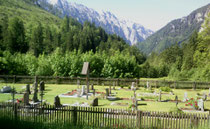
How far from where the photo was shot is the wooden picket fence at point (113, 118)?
33.8 feet

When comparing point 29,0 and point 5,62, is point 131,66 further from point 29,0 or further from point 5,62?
point 29,0

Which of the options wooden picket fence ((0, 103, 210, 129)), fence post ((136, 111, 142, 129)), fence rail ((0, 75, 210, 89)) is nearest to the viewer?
wooden picket fence ((0, 103, 210, 129))

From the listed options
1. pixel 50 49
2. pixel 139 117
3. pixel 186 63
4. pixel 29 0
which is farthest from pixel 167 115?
pixel 29 0

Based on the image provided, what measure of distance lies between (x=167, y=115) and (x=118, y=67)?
3314 centimetres

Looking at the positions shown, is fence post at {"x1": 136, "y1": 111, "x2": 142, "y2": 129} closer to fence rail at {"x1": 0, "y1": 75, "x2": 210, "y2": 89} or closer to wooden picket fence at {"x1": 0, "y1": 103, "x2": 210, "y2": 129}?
wooden picket fence at {"x1": 0, "y1": 103, "x2": 210, "y2": 129}

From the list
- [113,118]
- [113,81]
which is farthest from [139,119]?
[113,81]

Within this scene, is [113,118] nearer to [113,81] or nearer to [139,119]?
[139,119]

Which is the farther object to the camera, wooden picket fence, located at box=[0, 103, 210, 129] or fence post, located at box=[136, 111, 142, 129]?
fence post, located at box=[136, 111, 142, 129]

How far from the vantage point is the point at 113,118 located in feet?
34.4

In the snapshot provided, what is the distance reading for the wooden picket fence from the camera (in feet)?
33.8

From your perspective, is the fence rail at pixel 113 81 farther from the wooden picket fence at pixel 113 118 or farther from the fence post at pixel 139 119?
the fence post at pixel 139 119

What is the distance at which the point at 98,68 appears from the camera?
149 ft

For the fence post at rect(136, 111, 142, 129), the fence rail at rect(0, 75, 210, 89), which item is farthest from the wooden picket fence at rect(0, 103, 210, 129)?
the fence rail at rect(0, 75, 210, 89)

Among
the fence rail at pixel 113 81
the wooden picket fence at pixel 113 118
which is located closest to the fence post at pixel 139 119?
the wooden picket fence at pixel 113 118
